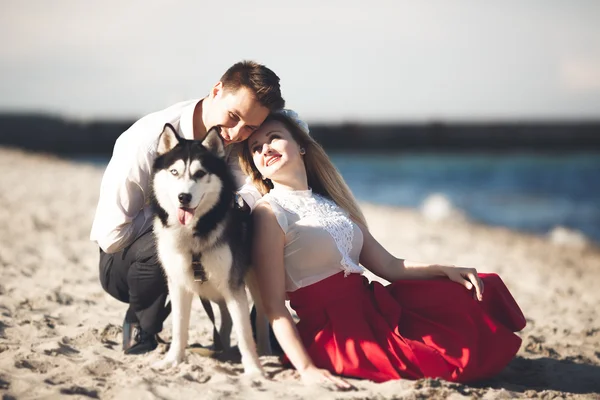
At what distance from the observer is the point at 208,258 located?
9.97 feet

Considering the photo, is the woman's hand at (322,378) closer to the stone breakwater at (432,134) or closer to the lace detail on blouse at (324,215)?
the lace detail on blouse at (324,215)

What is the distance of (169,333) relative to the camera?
4086 millimetres

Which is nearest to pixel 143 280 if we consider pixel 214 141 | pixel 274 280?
pixel 274 280

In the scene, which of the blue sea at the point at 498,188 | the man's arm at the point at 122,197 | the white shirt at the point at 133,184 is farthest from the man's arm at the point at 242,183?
the blue sea at the point at 498,188

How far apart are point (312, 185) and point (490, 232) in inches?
324

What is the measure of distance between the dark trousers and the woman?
69 centimetres

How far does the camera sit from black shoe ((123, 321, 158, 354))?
3.61 m

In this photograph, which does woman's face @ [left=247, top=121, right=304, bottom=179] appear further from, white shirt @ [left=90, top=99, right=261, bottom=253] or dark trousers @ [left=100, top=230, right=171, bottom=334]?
dark trousers @ [left=100, top=230, right=171, bottom=334]

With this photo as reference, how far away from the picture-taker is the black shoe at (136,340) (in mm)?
3613

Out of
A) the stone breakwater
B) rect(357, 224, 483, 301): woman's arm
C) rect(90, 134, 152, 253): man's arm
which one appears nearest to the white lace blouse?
rect(357, 224, 483, 301): woman's arm

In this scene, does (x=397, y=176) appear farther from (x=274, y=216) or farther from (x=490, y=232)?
(x=274, y=216)

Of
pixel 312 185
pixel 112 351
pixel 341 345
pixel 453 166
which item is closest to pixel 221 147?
pixel 312 185

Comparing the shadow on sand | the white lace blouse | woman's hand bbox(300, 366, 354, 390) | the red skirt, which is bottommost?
the shadow on sand

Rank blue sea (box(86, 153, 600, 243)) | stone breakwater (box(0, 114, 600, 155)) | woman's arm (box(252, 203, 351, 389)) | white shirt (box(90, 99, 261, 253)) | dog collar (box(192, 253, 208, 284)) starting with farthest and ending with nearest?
1. stone breakwater (box(0, 114, 600, 155))
2. blue sea (box(86, 153, 600, 243))
3. white shirt (box(90, 99, 261, 253))
4. woman's arm (box(252, 203, 351, 389))
5. dog collar (box(192, 253, 208, 284))
